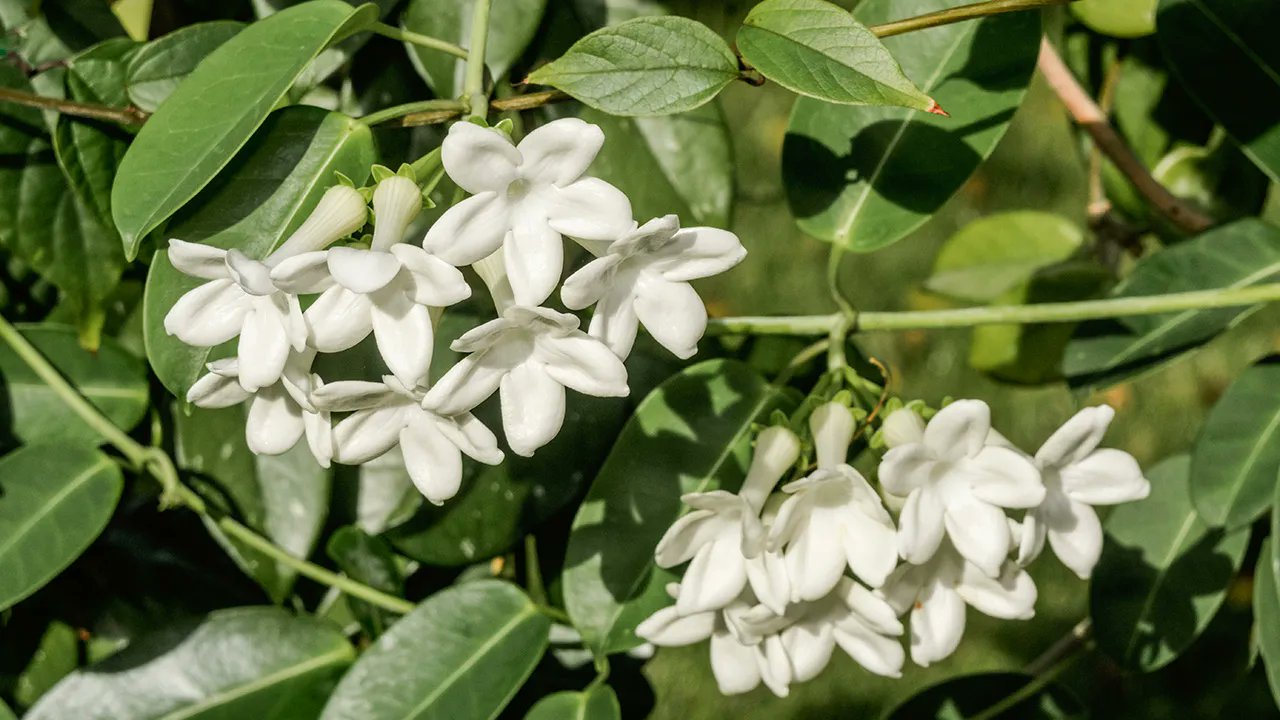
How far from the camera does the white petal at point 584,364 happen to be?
0.71m

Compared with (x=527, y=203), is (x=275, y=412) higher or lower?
lower

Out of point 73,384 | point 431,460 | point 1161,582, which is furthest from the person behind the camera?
point 1161,582

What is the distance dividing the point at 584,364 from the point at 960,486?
0.94 ft

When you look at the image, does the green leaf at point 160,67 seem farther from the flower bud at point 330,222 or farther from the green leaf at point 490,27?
the flower bud at point 330,222

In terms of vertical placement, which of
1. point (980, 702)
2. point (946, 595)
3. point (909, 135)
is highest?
point (909, 135)

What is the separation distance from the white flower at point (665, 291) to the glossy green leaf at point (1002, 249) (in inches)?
37.8

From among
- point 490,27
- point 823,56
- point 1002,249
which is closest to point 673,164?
point 490,27

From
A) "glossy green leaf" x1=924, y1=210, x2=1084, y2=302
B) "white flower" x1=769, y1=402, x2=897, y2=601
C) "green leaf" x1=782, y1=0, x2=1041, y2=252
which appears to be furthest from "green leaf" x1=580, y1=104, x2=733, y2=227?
"glossy green leaf" x1=924, y1=210, x2=1084, y2=302

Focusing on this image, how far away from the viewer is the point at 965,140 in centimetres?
99

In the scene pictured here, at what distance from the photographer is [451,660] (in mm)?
970

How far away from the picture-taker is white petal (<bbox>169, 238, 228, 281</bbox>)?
701mm

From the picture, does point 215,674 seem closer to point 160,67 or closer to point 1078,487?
point 160,67

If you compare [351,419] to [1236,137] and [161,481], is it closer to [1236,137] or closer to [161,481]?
[161,481]

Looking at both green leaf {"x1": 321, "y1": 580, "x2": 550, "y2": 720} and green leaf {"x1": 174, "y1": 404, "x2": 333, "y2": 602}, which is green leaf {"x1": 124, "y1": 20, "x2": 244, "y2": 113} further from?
green leaf {"x1": 321, "y1": 580, "x2": 550, "y2": 720}
